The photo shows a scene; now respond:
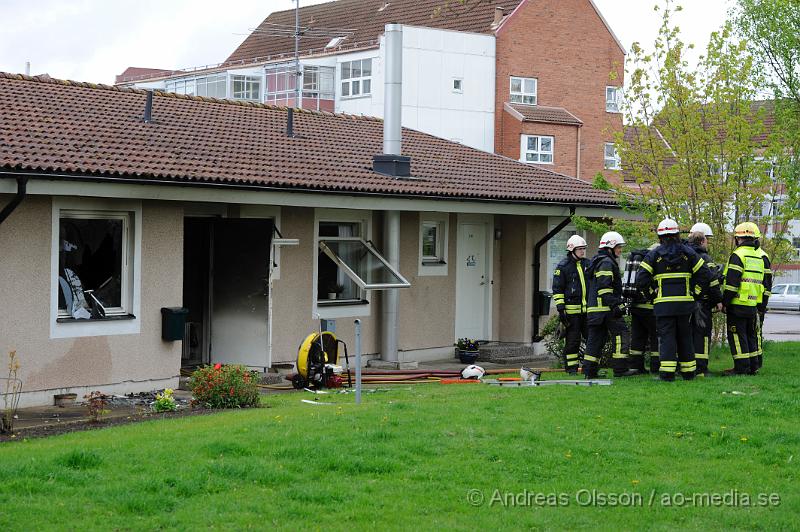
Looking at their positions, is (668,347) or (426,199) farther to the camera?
(426,199)

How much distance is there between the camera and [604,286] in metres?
14.4

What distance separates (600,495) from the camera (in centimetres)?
804

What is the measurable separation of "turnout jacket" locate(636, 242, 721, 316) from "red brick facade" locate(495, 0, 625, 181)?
132 feet

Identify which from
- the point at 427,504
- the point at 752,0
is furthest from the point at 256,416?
the point at 752,0

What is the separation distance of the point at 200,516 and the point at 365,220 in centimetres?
1269

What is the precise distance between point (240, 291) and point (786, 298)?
40401 millimetres

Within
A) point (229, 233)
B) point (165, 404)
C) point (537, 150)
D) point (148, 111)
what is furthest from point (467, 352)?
point (537, 150)

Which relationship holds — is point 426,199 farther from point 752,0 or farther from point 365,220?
point 752,0

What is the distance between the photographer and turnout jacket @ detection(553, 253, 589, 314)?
15.4 metres

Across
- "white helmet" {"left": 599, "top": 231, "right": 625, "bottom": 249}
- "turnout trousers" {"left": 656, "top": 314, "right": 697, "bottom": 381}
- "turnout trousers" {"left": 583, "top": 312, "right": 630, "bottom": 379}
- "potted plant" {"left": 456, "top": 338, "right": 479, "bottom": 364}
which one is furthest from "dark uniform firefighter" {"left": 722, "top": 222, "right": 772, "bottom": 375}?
"potted plant" {"left": 456, "top": 338, "right": 479, "bottom": 364}

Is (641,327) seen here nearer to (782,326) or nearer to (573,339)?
(573,339)

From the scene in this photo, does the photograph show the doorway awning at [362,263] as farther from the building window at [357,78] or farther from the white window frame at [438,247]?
the building window at [357,78]

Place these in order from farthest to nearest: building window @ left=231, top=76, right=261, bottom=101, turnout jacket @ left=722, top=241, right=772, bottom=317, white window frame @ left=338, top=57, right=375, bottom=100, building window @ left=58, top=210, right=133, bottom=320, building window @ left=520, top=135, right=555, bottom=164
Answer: building window @ left=231, top=76, right=261, bottom=101 < white window frame @ left=338, top=57, right=375, bottom=100 < building window @ left=520, top=135, right=555, bottom=164 < building window @ left=58, top=210, right=133, bottom=320 < turnout jacket @ left=722, top=241, right=772, bottom=317

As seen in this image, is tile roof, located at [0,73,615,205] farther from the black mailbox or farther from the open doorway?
the black mailbox
